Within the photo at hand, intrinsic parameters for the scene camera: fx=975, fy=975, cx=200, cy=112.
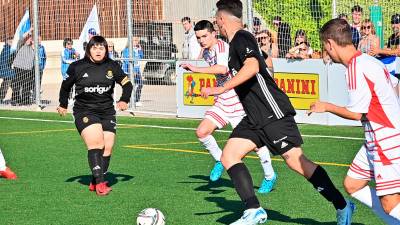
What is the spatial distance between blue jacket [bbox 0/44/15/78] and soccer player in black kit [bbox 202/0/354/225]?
17.4 m

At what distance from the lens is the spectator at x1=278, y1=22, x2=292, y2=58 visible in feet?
63.9

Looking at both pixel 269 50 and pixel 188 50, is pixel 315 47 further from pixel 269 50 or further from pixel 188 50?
pixel 188 50

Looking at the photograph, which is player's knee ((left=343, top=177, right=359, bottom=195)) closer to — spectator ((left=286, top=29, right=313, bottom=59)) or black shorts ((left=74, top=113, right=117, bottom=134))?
black shorts ((left=74, top=113, right=117, bottom=134))

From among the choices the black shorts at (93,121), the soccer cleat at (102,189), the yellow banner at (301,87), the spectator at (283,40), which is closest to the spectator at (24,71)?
the spectator at (283,40)

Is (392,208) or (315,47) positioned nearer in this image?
(392,208)

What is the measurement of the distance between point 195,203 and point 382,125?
3601mm

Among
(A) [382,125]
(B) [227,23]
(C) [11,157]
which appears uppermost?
(B) [227,23]

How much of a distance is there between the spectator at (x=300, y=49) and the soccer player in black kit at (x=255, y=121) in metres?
9.96

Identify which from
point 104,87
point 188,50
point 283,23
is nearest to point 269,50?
→ point 283,23

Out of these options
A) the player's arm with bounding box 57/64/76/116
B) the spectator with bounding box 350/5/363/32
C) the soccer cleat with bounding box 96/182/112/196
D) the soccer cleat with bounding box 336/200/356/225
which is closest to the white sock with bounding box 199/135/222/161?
the soccer cleat with bounding box 96/182/112/196

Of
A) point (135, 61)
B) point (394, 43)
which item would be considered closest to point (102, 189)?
point (394, 43)

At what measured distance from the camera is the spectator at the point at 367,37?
16480 mm

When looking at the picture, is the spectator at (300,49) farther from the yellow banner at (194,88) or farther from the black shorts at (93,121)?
the black shorts at (93,121)

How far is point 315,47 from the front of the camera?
20453 mm
